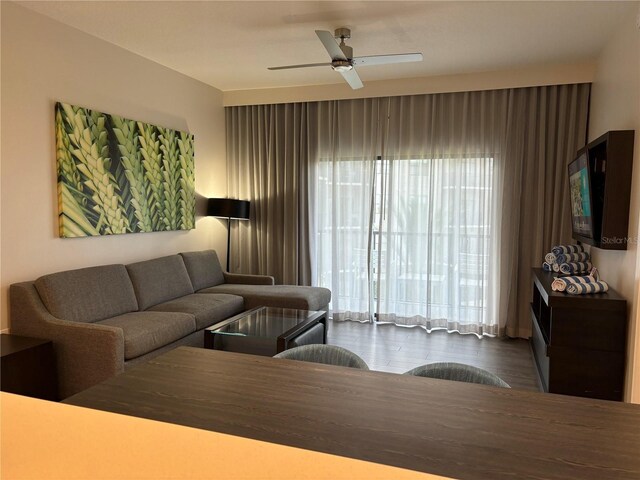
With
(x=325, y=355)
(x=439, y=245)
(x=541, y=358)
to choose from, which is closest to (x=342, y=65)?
(x=439, y=245)

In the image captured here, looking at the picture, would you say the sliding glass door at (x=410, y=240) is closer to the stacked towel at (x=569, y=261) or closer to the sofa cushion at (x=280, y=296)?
the sofa cushion at (x=280, y=296)

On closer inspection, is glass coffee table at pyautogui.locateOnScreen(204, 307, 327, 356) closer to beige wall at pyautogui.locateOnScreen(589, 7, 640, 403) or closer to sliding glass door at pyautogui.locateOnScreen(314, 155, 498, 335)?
sliding glass door at pyautogui.locateOnScreen(314, 155, 498, 335)

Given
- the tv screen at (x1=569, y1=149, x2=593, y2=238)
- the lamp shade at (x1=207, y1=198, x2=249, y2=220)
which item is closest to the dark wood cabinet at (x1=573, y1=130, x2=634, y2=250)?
the tv screen at (x1=569, y1=149, x2=593, y2=238)

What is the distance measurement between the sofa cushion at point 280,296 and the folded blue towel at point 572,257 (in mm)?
2255

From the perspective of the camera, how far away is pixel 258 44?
411cm

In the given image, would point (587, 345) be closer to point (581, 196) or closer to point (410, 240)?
point (581, 196)

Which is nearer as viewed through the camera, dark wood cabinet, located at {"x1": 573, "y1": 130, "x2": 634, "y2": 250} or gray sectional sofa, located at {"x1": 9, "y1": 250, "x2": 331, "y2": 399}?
dark wood cabinet, located at {"x1": 573, "y1": 130, "x2": 634, "y2": 250}

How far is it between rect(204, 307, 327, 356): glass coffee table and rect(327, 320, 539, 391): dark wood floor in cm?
63

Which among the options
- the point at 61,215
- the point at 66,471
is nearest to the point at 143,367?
the point at 66,471

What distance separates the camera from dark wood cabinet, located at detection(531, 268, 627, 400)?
117 inches

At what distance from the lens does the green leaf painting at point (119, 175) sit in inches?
149

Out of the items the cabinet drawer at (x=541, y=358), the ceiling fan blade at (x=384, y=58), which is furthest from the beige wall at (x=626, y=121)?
the ceiling fan blade at (x=384, y=58)

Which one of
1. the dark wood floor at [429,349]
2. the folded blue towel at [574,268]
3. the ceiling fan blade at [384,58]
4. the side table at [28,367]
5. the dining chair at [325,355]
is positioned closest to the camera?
the dining chair at [325,355]

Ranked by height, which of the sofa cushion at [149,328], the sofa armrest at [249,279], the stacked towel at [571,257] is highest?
the stacked towel at [571,257]
